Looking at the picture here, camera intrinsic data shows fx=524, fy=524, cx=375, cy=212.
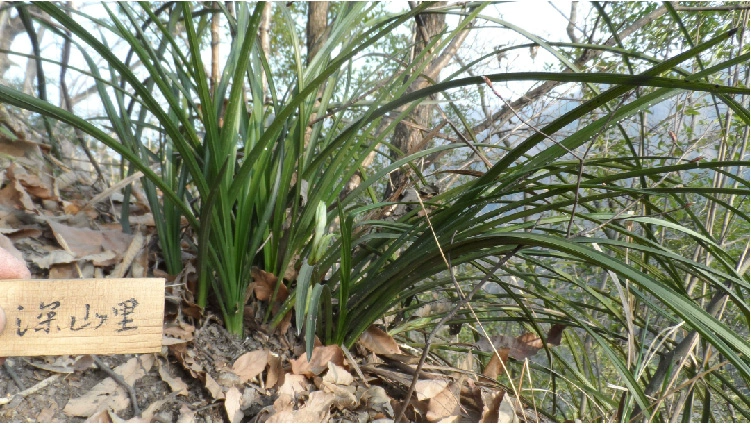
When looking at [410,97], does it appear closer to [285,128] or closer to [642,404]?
[285,128]

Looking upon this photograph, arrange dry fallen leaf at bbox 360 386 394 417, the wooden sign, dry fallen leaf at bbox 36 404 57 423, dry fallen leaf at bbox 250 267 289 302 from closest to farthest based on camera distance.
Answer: the wooden sign → dry fallen leaf at bbox 36 404 57 423 → dry fallen leaf at bbox 360 386 394 417 → dry fallen leaf at bbox 250 267 289 302

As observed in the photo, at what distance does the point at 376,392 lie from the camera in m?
0.98

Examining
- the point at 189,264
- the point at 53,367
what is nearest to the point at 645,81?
the point at 189,264

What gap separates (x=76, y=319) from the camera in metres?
0.72

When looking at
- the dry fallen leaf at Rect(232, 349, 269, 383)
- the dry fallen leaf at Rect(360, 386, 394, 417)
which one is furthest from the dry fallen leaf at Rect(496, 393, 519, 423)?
the dry fallen leaf at Rect(232, 349, 269, 383)

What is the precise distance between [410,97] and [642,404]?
60 centimetres

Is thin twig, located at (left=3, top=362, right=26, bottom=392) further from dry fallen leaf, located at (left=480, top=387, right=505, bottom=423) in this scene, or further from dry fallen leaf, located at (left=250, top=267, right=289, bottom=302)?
dry fallen leaf, located at (left=480, top=387, right=505, bottom=423)

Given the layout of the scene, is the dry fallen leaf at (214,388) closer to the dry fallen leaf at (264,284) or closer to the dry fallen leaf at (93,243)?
the dry fallen leaf at (264,284)

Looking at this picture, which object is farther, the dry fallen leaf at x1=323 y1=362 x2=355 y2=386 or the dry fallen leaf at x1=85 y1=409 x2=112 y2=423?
the dry fallen leaf at x1=323 y1=362 x2=355 y2=386

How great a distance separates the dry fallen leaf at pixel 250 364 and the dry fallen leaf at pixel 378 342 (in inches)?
8.7

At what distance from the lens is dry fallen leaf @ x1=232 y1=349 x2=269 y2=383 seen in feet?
3.21

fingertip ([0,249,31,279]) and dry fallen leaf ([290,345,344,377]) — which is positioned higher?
fingertip ([0,249,31,279])

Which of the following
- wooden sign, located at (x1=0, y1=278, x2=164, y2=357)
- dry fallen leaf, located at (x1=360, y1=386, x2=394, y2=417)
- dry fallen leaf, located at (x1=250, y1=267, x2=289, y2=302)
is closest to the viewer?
wooden sign, located at (x1=0, y1=278, x2=164, y2=357)

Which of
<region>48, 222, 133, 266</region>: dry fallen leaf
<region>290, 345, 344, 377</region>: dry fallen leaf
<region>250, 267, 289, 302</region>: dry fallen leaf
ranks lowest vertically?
<region>290, 345, 344, 377</region>: dry fallen leaf
